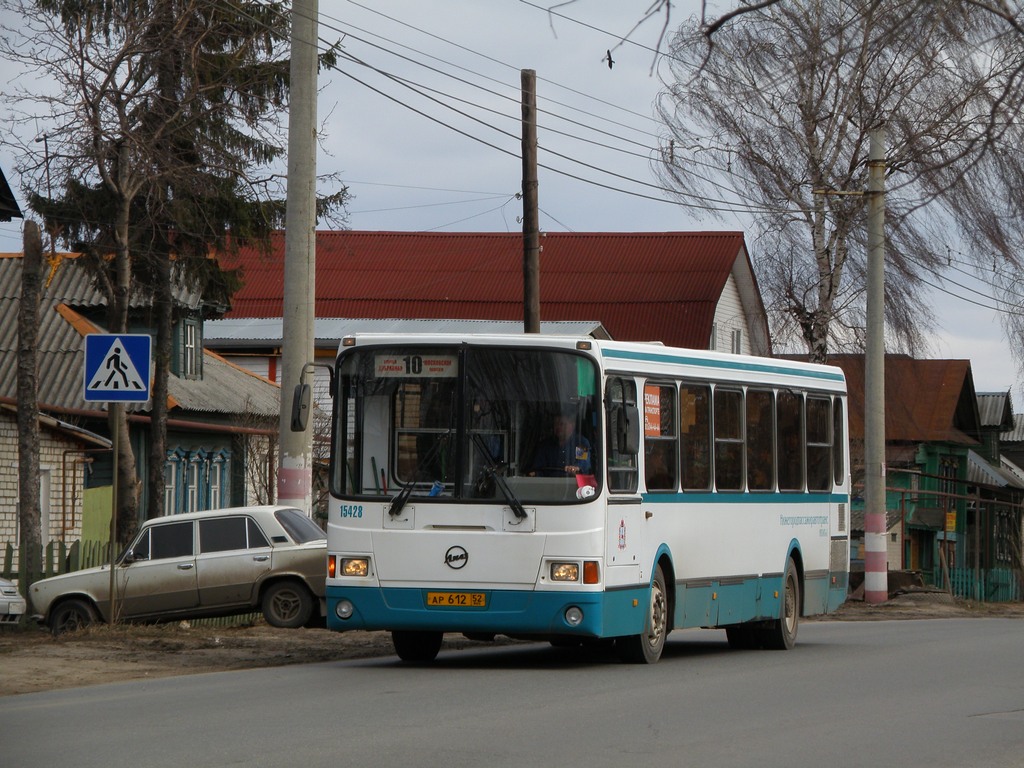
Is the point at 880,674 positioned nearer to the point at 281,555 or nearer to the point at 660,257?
the point at 281,555

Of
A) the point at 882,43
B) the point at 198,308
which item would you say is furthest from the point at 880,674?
the point at 198,308

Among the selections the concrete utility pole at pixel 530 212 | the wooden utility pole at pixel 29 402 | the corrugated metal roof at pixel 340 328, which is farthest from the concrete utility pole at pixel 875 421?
the corrugated metal roof at pixel 340 328

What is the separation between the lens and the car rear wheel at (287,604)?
20.0 metres

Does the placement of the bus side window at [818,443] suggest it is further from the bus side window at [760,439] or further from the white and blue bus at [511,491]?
the white and blue bus at [511,491]

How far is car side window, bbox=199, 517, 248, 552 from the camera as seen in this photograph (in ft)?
67.3

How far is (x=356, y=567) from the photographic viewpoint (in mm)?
14555

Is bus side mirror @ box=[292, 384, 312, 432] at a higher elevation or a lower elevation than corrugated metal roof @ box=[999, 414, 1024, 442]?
lower

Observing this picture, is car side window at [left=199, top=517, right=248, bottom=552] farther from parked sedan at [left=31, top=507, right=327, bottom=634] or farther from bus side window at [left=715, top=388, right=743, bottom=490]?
bus side window at [left=715, top=388, right=743, bottom=490]

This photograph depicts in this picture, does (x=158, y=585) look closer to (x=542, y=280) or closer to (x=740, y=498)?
(x=740, y=498)

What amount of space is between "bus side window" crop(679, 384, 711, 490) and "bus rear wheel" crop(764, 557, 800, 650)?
90.5 inches

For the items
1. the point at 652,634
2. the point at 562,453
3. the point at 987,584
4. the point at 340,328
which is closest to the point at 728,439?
the point at 652,634

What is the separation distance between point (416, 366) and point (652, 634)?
125 inches

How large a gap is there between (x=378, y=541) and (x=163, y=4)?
1221 centimetres

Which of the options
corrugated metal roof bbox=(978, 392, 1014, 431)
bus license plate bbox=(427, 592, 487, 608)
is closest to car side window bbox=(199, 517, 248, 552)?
bus license plate bbox=(427, 592, 487, 608)
